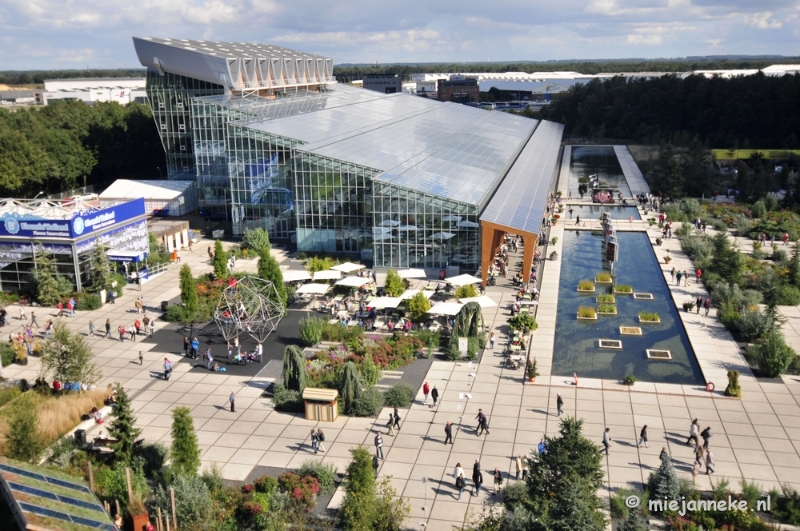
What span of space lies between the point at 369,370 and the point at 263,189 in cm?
2549

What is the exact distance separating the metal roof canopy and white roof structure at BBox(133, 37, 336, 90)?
2559cm

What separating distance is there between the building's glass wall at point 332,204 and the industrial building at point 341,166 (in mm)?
68

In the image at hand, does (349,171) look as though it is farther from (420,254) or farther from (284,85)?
(284,85)

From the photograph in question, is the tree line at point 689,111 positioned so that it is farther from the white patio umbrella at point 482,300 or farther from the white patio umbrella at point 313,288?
the white patio umbrella at point 313,288

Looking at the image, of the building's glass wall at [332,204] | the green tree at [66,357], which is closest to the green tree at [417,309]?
the building's glass wall at [332,204]

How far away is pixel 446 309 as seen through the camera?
115 feet

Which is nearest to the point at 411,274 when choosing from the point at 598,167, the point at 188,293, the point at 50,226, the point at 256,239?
the point at 188,293

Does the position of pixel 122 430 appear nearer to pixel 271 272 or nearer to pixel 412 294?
pixel 271 272

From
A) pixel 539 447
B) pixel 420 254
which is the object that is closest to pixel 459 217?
pixel 420 254

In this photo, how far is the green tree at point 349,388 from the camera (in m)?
26.6

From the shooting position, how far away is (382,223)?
43000mm

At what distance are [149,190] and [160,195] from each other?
50.7 inches

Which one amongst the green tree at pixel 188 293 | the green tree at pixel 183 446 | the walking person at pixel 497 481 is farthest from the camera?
the green tree at pixel 188 293

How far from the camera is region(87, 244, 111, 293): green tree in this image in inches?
1576
